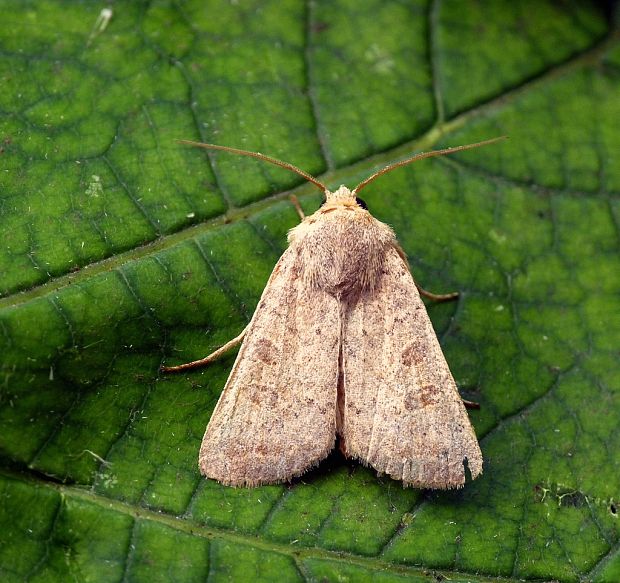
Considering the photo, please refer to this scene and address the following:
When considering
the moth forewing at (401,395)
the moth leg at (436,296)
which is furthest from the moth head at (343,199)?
the moth leg at (436,296)

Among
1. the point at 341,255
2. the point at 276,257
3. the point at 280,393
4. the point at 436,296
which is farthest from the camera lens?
the point at 436,296

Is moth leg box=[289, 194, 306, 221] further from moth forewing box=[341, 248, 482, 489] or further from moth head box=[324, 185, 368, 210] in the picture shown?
moth forewing box=[341, 248, 482, 489]

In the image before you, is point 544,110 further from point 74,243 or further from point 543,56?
point 74,243

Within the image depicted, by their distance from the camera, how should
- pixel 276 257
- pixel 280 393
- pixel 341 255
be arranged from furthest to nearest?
1. pixel 276 257
2. pixel 341 255
3. pixel 280 393

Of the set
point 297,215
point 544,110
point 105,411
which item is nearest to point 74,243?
point 105,411

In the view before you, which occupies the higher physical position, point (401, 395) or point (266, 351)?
point (266, 351)

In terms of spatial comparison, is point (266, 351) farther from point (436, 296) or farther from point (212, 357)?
point (436, 296)

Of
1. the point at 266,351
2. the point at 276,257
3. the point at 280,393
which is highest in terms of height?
the point at 276,257

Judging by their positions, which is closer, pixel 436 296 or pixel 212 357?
pixel 212 357

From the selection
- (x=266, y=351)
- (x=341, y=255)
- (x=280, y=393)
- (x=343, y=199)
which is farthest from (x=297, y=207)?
(x=280, y=393)
